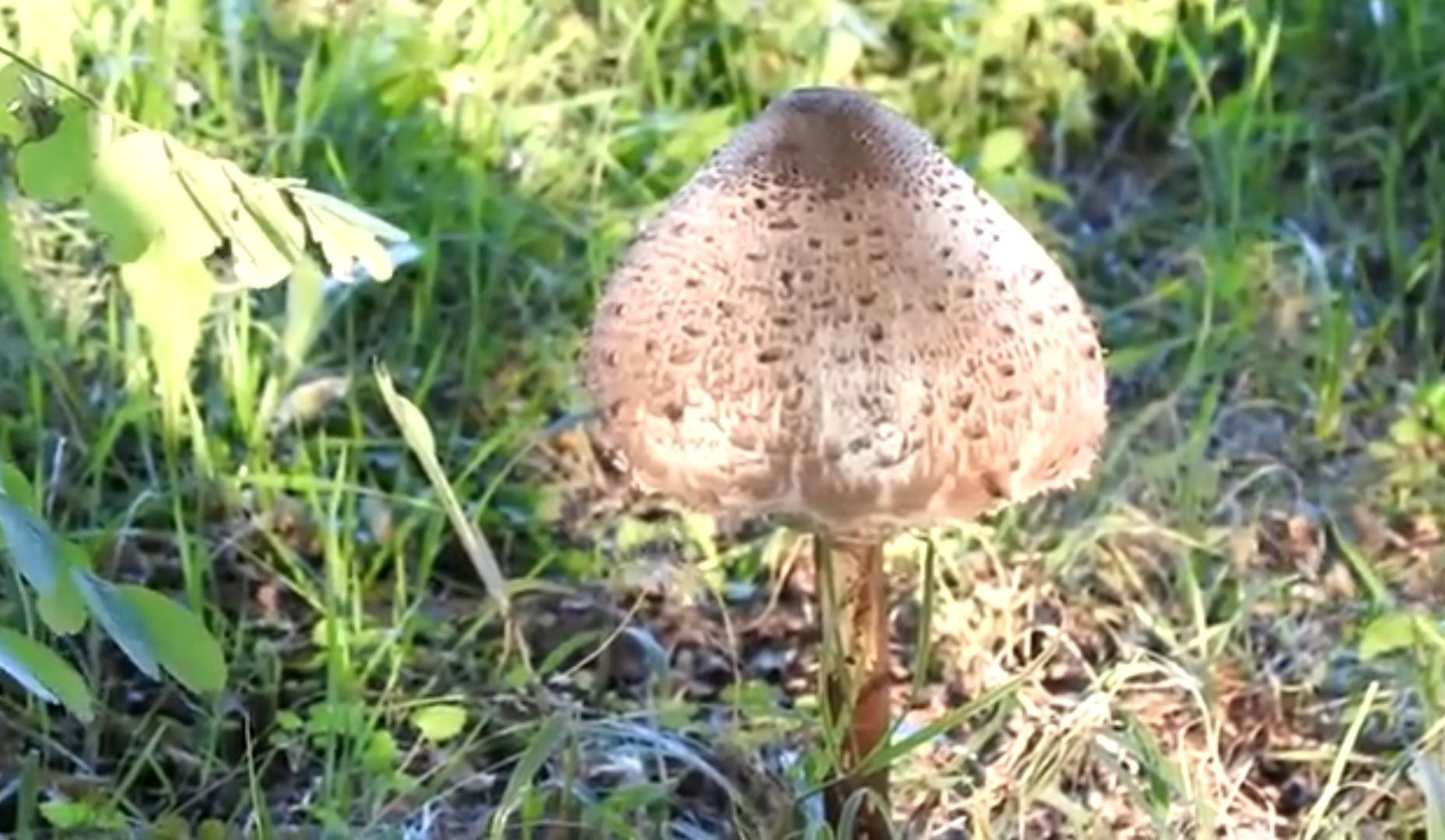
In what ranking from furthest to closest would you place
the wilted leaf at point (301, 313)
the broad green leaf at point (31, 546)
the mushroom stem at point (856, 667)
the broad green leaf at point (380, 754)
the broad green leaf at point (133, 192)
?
the wilted leaf at point (301, 313) < the broad green leaf at point (380, 754) < the mushroom stem at point (856, 667) < the broad green leaf at point (133, 192) < the broad green leaf at point (31, 546)

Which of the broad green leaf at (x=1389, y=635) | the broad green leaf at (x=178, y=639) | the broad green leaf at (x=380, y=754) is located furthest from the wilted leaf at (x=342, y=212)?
the broad green leaf at (x=1389, y=635)

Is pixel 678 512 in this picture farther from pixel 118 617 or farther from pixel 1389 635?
pixel 118 617

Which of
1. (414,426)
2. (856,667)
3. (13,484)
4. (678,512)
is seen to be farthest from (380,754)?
(13,484)

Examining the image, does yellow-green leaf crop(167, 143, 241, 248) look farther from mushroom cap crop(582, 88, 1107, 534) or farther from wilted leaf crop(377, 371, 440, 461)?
wilted leaf crop(377, 371, 440, 461)

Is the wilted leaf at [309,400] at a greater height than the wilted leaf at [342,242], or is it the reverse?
the wilted leaf at [342,242]

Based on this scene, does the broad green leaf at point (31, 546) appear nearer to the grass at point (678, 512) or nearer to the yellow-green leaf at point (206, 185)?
the yellow-green leaf at point (206, 185)

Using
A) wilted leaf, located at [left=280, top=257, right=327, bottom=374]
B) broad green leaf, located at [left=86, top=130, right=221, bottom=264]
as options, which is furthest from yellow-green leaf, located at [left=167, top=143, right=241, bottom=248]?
wilted leaf, located at [left=280, top=257, right=327, bottom=374]

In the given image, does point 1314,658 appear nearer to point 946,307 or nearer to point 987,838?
point 987,838
